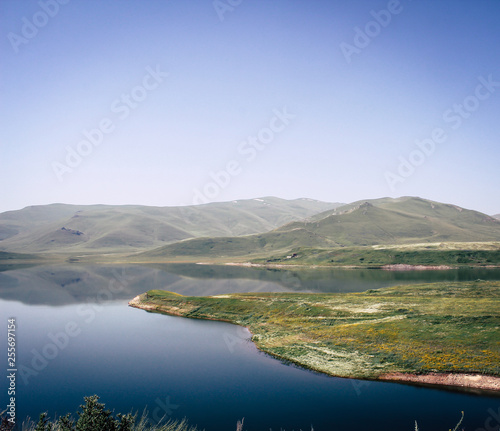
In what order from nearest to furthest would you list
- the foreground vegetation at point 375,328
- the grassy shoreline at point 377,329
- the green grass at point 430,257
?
the grassy shoreline at point 377,329 → the foreground vegetation at point 375,328 → the green grass at point 430,257

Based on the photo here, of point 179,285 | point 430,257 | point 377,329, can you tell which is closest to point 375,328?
point 377,329

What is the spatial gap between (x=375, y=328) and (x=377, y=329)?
58 cm

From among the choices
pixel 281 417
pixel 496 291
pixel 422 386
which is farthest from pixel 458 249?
pixel 281 417

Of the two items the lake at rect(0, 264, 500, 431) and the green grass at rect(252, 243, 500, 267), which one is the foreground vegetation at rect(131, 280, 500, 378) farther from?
the green grass at rect(252, 243, 500, 267)

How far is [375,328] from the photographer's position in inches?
2201

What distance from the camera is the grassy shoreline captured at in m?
42.7

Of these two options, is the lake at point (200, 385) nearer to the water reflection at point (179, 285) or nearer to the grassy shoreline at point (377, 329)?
the grassy shoreline at point (377, 329)

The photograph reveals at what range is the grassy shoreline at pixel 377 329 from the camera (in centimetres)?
4269

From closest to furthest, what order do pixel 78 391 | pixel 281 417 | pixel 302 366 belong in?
pixel 281 417 → pixel 78 391 → pixel 302 366

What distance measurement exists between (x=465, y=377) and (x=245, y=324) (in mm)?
43075

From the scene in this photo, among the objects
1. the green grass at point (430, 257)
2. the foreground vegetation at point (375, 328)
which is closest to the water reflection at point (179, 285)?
the green grass at point (430, 257)

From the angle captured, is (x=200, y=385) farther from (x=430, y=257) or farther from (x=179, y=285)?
(x=430, y=257)

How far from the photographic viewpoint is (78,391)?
133 feet

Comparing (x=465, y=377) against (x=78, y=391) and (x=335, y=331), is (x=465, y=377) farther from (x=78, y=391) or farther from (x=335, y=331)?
(x=78, y=391)
